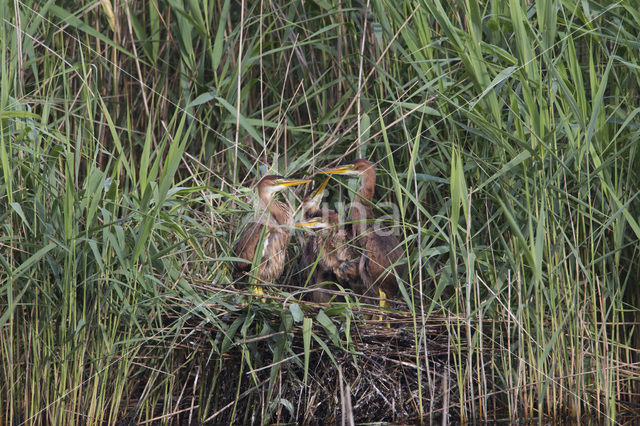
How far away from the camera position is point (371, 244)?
430cm

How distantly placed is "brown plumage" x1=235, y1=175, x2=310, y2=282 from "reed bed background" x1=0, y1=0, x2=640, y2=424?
123 millimetres

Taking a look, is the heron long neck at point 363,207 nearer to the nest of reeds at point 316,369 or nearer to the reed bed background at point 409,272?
the reed bed background at point 409,272

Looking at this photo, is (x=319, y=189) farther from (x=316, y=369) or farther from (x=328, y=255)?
(x=316, y=369)

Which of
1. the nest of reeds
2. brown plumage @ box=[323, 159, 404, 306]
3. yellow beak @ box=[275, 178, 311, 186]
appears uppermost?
yellow beak @ box=[275, 178, 311, 186]

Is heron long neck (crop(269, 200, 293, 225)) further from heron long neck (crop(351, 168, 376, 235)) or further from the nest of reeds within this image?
the nest of reeds

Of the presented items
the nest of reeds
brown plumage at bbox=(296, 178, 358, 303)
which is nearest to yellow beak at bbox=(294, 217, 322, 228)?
brown plumage at bbox=(296, 178, 358, 303)

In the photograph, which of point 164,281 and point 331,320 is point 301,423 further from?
point 164,281

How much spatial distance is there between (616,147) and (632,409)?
3.98ft

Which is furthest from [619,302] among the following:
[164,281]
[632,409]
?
[164,281]

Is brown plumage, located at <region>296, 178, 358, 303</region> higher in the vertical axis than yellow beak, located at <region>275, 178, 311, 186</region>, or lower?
lower

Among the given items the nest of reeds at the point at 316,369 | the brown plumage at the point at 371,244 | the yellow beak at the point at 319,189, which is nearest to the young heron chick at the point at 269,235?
the yellow beak at the point at 319,189

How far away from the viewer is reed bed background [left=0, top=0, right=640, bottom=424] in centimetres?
340

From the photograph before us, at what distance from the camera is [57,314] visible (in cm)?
344

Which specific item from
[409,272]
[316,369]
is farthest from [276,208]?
[409,272]
